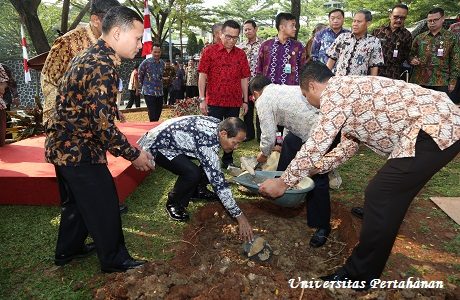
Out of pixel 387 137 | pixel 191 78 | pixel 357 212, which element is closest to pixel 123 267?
pixel 387 137

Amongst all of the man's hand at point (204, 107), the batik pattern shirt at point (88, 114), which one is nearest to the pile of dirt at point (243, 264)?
the batik pattern shirt at point (88, 114)

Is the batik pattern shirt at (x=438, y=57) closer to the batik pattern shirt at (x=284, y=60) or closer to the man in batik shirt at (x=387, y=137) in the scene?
the batik pattern shirt at (x=284, y=60)

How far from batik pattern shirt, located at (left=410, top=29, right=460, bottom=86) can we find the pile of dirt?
3237 millimetres

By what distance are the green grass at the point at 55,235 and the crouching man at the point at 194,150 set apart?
31 cm

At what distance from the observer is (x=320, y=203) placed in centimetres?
289

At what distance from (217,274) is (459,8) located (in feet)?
55.2

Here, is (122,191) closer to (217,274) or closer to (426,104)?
(217,274)

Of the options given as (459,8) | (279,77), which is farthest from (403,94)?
(459,8)

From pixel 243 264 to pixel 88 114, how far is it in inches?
63.1

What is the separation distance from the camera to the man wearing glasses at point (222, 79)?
4594mm

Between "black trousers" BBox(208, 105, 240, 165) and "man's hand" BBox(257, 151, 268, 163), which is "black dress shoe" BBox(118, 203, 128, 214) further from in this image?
"black trousers" BBox(208, 105, 240, 165)

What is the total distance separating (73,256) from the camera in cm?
255

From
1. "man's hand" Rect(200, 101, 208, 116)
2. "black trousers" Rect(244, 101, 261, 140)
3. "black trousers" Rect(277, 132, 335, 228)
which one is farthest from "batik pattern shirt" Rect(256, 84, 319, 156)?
"black trousers" Rect(244, 101, 261, 140)

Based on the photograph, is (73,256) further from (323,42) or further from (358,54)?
(323,42)
